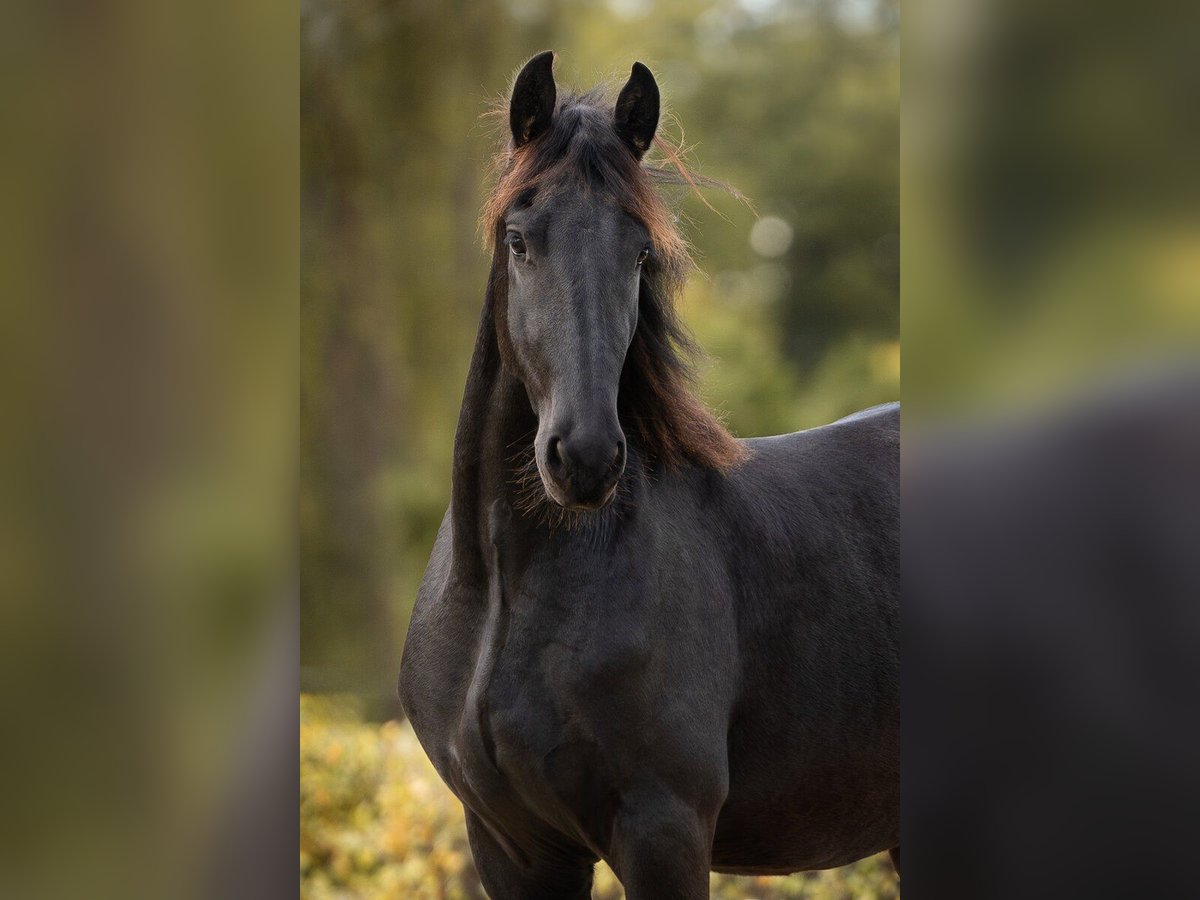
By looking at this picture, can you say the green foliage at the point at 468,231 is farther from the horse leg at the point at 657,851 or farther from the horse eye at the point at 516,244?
the horse leg at the point at 657,851

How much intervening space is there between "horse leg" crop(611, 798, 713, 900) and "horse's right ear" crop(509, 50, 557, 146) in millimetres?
1145

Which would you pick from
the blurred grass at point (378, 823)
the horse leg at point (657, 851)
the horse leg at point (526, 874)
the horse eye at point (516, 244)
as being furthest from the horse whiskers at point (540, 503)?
the blurred grass at point (378, 823)

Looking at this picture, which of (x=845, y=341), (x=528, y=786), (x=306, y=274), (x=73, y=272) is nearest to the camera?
(x=73, y=272)

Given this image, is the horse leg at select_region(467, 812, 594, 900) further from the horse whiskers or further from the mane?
the mane

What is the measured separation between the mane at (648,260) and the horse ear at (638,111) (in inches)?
1.3

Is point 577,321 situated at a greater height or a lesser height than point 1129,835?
greater

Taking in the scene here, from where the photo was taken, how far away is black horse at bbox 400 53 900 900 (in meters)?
1.67

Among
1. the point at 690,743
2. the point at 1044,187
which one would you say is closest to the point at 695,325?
the point at 690,743

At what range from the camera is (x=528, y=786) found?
175 cm

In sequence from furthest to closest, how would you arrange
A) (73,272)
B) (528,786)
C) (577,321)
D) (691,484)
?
(691,484) < (528,786) < (577,321) < (73,272)

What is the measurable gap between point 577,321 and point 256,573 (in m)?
1.13

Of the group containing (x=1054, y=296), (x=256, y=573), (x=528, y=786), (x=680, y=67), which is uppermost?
(x=680, y=67)

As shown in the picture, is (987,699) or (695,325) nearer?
(987,699)

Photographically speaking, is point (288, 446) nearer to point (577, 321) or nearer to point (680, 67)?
point (577, 321)
